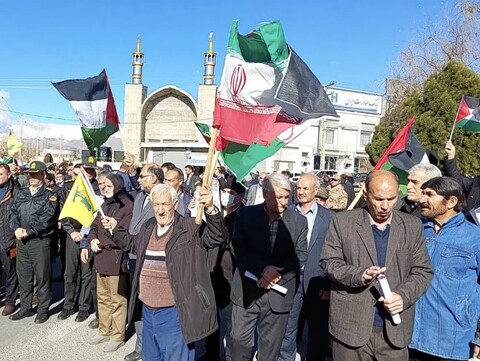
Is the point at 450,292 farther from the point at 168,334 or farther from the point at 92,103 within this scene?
the point at 92,103

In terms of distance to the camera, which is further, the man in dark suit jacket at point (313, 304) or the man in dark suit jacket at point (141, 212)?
the man in dark suit jacket at point (141, 212)

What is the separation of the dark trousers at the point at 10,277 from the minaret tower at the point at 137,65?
3976 cm

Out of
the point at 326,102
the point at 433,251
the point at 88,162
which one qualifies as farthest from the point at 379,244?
the point at 88,162

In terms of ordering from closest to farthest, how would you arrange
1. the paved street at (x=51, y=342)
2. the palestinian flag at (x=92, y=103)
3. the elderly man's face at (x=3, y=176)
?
1. the paved street at (x=51, y=342)
2. the palestinian flag at (x=92, y=103)
3. the elderly man's face at (x=3, y=176)

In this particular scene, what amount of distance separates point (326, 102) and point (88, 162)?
3.51 metres

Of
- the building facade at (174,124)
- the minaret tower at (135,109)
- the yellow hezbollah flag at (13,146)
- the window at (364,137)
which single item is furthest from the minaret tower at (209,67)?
the yellow hezbollah flag at (13,146)

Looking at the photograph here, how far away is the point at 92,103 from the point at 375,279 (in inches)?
138

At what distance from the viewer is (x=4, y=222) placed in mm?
5828

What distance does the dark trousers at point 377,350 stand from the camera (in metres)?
2.96

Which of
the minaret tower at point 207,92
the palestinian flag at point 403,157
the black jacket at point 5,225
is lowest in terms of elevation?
the black jacket at point 5,225

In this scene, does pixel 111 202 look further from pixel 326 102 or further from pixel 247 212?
pixel 326 102

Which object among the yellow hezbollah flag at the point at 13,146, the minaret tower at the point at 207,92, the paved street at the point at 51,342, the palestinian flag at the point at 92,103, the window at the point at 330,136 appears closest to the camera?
the paved street at the point at 51,342

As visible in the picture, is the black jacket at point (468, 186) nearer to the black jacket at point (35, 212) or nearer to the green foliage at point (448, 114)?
the black jacket at point (35, 212)

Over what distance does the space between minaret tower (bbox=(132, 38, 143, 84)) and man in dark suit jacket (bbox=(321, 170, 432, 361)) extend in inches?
1703
